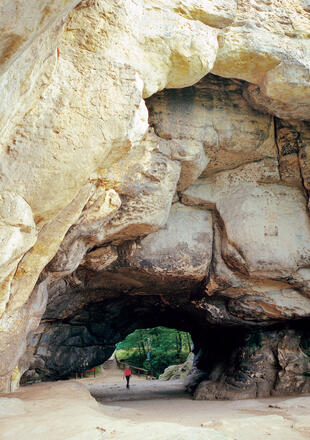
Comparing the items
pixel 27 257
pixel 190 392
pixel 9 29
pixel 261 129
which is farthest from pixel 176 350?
pixel 9 29

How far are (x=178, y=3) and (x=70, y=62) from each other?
2.30m

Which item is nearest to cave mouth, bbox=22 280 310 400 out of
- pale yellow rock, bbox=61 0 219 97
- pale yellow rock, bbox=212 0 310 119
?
pale yellow rock, bbox=212 0 310 119

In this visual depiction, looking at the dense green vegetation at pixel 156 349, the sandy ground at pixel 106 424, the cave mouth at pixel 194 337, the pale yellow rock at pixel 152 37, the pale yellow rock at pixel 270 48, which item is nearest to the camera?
the sandy ground at pixel 106 424

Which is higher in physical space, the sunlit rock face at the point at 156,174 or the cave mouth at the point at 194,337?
the sunlit rock face at the point at 156,174

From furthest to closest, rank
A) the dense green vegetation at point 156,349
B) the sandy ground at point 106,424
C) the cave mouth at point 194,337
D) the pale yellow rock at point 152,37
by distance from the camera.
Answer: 1. the dense green vegetation at point 156,349
2. the cave mouth at point 194,337
3. the pale yellow rock at point 152,37
4. the sandy ground at point 106,424

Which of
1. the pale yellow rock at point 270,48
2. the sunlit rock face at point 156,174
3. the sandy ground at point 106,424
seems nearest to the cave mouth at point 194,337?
the sunlit rock face at point 156,174

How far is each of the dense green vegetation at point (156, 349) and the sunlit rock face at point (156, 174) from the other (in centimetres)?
846

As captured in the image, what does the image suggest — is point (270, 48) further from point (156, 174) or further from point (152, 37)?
point (156, 174)

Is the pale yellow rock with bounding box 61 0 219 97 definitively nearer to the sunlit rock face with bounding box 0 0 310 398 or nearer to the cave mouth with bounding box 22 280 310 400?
the sunlit rock face with bounding box 0 0 310 398

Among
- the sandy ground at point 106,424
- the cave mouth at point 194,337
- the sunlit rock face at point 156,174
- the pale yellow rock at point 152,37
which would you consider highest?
the pale yellow rock at point 152,37

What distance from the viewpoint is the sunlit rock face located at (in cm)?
341

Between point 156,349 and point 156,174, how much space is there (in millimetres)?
15087

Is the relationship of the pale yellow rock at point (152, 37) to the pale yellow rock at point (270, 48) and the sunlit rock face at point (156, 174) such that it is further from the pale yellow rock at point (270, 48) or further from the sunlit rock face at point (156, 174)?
the pale yellow rock at point (270, 48)

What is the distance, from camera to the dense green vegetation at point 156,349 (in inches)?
740
